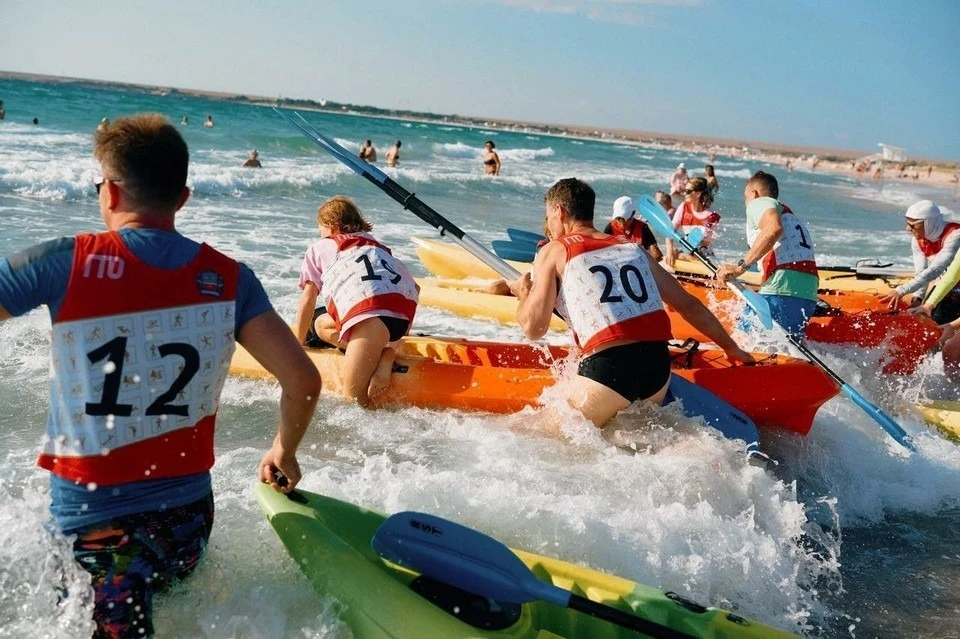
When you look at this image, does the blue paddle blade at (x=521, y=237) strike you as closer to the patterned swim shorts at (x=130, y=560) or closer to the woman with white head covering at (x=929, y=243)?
the woman with white head covering at (x=929, y=243)

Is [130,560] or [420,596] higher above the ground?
[130,560]

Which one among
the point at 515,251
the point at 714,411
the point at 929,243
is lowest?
the point at 714,411

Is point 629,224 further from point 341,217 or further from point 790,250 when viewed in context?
point 341,217

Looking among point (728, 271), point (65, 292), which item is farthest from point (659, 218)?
point (65, 292)

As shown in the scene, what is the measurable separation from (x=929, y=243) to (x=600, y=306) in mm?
4436

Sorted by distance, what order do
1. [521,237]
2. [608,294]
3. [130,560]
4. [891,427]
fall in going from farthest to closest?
1. [521,237]
2. [891,427]
3. [608,294]
4. [130,560]

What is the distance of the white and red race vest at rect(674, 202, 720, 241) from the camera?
9008 mm

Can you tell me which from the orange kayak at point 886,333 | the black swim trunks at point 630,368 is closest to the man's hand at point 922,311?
the orange kayak at point 886,333

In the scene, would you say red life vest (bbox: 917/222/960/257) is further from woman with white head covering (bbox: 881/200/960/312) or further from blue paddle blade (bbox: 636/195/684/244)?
blue paddle blade (bbox: 636/195/684/244)

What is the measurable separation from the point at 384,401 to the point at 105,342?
327 cm

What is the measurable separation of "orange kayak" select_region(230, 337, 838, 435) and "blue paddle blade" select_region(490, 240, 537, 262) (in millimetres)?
2022

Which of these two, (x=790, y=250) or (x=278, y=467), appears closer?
(x=278, y=467)

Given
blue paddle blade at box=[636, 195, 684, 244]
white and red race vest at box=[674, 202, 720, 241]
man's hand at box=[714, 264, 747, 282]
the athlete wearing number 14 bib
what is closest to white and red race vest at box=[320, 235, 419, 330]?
the athlete wearing number 14 bib

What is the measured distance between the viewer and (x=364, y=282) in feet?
15.8
